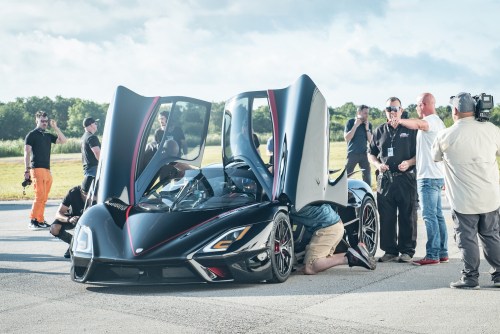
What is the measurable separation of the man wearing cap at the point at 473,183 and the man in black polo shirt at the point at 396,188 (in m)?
1.72

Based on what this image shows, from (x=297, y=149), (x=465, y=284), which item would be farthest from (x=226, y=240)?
(x=465, y=284)

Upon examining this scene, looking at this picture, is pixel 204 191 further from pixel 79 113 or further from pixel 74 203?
pixel 79 113

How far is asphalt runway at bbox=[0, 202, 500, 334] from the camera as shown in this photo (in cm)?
608

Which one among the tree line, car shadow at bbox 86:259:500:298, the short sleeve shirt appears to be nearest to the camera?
car shadow at bbox 86:259:500:298

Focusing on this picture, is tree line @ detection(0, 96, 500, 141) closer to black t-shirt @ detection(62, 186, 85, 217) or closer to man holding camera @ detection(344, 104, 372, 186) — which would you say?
man holding camera @ detection(344, 104, 372, 186)

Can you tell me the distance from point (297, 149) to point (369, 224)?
83.7 inches

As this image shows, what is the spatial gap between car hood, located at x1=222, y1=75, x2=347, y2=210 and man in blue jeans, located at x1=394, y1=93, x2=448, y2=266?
1023mm

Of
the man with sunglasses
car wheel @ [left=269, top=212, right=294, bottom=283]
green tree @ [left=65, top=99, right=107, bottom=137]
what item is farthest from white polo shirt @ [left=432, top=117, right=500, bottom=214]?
green tree @ [left=65, top=99, right=107, bottom=137]

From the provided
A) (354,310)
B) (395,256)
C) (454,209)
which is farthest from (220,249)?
(395,256)

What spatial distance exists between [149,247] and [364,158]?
10595 mm

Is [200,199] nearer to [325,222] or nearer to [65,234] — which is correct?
[325,222]

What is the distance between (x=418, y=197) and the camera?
10.0 m

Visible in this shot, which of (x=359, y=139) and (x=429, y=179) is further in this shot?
(x=359, y=139)

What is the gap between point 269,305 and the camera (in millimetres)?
6902
